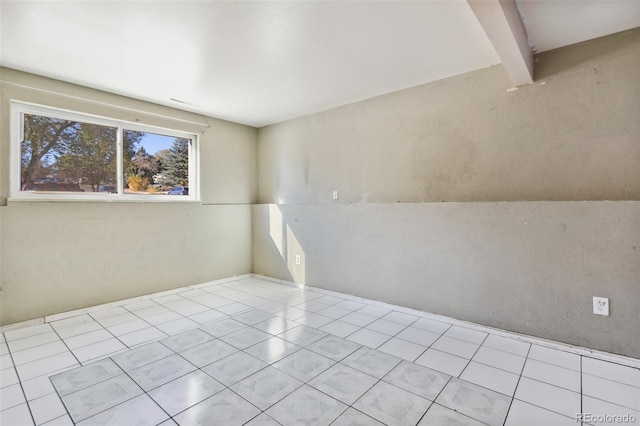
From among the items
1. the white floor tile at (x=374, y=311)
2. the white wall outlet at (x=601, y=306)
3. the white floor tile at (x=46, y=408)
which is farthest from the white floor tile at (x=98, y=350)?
the white wall outlet at (x=601, y=306)

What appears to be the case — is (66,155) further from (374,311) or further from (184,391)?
(374,311)

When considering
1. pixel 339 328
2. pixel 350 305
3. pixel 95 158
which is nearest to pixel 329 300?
pixel 350 305

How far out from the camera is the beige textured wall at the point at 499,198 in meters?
2.21

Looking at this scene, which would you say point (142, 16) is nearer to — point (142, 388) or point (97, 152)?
point (97, 152)

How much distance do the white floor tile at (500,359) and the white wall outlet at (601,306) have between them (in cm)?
65

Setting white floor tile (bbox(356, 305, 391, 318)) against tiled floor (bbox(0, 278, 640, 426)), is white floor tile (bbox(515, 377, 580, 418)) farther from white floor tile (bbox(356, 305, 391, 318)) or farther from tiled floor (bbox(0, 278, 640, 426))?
white floor tile (bbox(356, 305, 391, 318))

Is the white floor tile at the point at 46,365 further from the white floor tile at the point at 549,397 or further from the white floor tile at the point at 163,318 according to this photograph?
the white floor tile at the point at 549,397

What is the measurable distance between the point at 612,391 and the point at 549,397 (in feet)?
1.36

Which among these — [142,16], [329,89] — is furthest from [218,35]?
[329,89]

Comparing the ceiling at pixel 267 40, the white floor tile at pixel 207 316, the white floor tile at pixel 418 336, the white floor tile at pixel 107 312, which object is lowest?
the white floor tile at pixel 418 336

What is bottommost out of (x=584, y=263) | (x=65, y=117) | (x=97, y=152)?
(x=584, y=263)

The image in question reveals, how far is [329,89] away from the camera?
331 cm

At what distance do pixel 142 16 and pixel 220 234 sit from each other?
2.97 m

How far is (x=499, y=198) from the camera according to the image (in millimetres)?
2732
